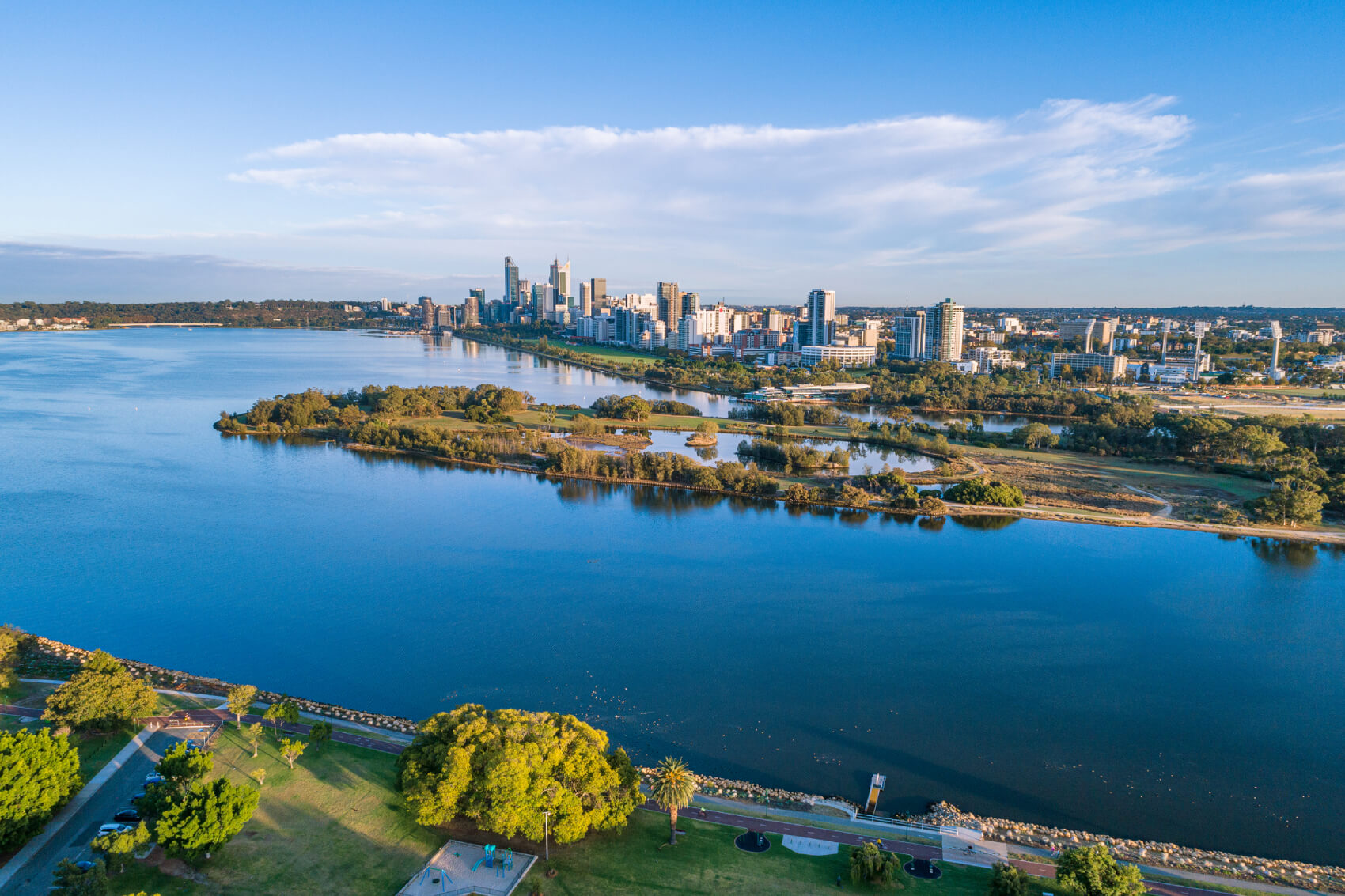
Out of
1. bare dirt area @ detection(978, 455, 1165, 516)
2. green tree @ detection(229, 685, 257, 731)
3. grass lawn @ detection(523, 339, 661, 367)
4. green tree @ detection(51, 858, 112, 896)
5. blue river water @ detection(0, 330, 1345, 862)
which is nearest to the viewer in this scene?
green tree @ detection(51, 858, 112, 896)

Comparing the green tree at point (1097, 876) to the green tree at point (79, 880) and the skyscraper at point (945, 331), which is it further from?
the skyscraper at point (945, 331)

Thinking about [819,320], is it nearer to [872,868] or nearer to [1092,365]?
[1092,365]

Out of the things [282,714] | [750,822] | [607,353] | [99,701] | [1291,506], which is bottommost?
[750,822]

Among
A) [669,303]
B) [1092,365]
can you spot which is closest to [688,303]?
[669,303]

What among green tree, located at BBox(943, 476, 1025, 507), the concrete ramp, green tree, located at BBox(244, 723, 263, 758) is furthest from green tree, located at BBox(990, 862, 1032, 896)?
green tree, located at BBox(943, 476, 1025, 507)

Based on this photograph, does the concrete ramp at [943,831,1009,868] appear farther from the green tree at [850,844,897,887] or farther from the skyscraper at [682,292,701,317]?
the skyscraper at [682,292,701,317]

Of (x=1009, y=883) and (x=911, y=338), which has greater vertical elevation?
(x=911, y=338)

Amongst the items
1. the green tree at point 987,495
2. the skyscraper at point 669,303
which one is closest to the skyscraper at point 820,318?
the skyscraper at point 669,303
